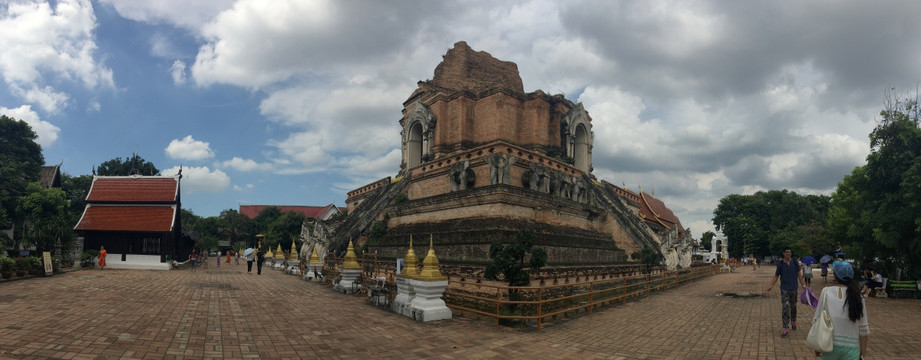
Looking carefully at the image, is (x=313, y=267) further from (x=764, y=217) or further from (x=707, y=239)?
(x=707, y=239)

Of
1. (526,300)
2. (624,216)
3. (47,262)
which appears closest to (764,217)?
(624,216)

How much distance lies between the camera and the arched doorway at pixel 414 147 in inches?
1141

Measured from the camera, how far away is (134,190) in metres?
24.8

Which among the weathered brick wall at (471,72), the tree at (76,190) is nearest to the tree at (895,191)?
the weathered brick wall at (471,72)

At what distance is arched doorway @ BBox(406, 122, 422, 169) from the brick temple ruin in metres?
0.07

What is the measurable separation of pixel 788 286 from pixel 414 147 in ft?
76.6

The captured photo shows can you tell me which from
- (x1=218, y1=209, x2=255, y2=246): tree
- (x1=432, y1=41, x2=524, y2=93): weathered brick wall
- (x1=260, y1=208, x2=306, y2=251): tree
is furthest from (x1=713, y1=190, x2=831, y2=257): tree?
(x1=218, y1=209, x2=255, y2=246): tree

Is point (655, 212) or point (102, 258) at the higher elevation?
point (655, 212)

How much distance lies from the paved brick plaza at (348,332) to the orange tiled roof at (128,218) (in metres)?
12.4

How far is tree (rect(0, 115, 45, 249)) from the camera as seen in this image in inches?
1042

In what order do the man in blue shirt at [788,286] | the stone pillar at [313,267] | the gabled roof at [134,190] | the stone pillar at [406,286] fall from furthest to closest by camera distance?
the gabled roof at [134,190], the stone pillar at [313,267], the stone pillar at [406,286], the man in blue shirt at [788,286]

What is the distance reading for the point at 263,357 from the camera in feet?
19.8

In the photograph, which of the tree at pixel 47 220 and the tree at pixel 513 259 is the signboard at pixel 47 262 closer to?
the tree at pixel 47 220

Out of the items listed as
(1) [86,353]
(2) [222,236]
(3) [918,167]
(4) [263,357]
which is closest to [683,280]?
(3) [918,167]
